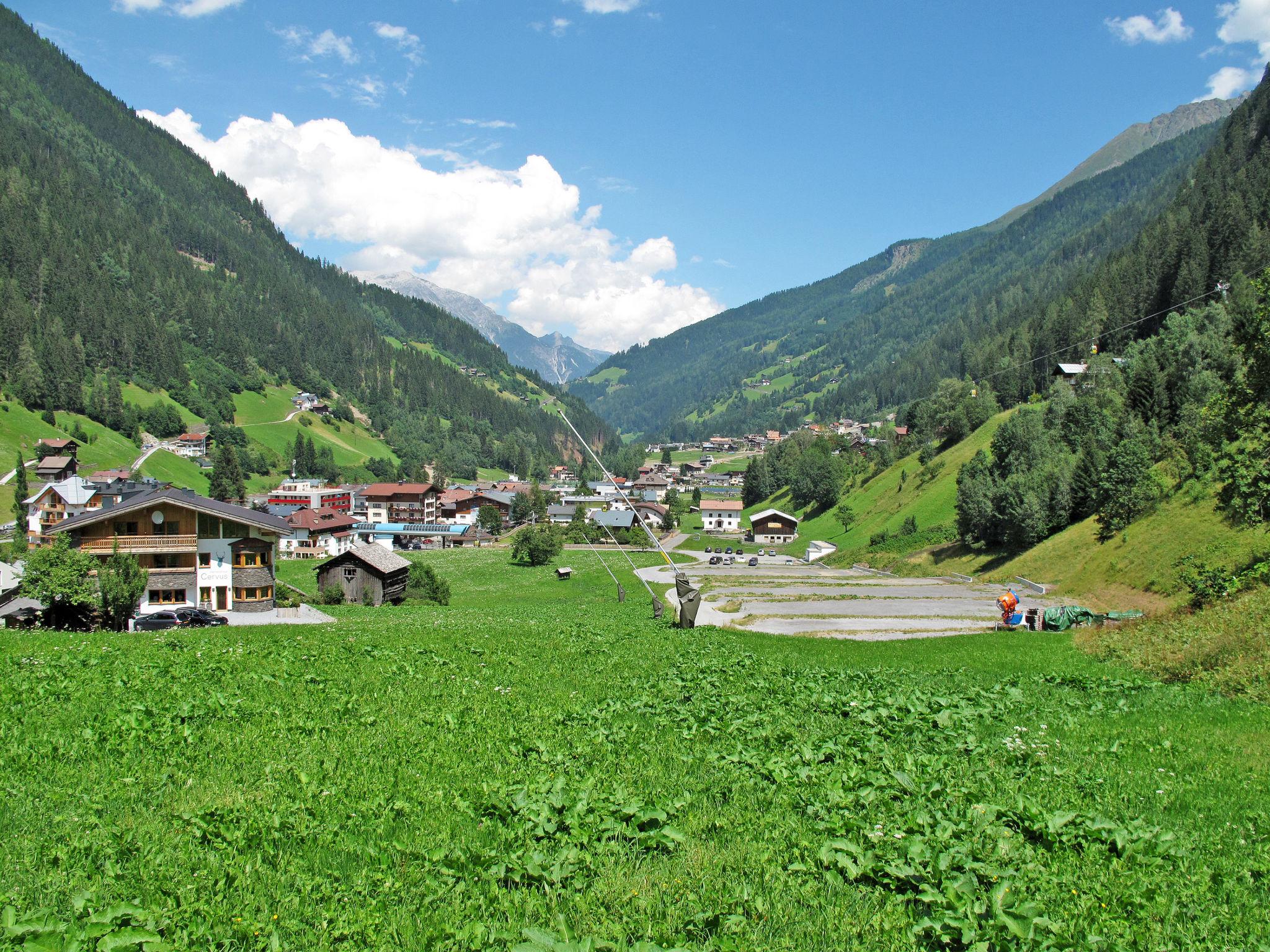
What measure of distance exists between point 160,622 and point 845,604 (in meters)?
37.2

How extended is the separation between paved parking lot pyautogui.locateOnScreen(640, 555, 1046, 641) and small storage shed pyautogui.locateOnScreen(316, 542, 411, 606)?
72.4 feet

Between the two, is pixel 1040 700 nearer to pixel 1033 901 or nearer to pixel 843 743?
pixel 843 743

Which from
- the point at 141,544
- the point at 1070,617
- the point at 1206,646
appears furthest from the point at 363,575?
the point at 1206,646

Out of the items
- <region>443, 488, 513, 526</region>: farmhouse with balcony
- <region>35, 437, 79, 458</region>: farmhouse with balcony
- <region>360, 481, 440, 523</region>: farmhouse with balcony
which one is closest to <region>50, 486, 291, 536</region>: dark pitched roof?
<region>443, 488, 513, 526</region>: farmhouse with balcony

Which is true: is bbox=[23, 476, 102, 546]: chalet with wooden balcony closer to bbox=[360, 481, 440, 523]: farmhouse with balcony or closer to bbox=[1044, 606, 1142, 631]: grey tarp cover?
bbox=[360, 481, 440, 523]: farmhouse with balcony

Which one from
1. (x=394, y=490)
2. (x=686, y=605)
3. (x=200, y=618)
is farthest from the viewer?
(x=394, y=490)

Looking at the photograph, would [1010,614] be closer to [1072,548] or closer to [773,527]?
[1072,548]

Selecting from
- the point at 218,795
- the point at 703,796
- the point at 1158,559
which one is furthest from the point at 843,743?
the point at 1158,559

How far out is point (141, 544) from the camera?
4197 centimetres

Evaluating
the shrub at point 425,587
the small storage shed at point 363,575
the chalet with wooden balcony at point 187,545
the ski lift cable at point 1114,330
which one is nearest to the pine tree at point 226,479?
the small storage shed at point 363,575

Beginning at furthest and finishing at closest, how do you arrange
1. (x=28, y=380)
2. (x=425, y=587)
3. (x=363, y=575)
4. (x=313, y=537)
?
(x=28, y=380) < (x=313, y=537) < (x=425, y=587) < (x=363, y=575)

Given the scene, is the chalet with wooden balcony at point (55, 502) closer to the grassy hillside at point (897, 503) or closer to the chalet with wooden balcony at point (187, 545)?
the chalet with wooden balcony at point (187, 545)

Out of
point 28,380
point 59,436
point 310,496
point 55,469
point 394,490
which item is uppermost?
point 28,380

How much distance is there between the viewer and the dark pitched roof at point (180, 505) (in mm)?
40594
